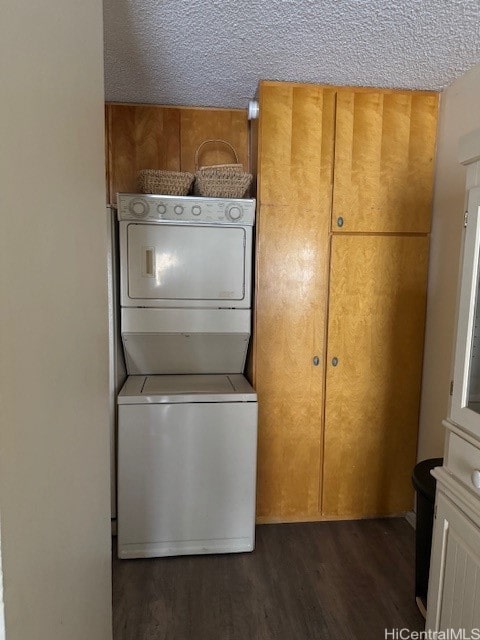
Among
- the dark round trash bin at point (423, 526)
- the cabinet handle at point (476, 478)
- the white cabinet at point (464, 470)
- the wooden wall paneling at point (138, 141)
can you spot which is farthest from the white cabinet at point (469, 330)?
the wooden wall paneling at point (138, 141)

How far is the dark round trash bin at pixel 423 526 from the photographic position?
1.68 meters

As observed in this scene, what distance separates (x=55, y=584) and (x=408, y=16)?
1.91 m

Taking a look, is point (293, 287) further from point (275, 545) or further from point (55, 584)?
point (55, 584)

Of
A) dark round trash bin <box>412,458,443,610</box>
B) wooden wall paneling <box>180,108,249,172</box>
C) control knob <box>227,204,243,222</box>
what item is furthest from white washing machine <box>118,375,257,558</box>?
wooden wall paneling <box>180,108,249,172</box>

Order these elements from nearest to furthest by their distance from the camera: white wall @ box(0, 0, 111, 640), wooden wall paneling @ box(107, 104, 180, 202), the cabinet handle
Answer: white wall @ box(0, 0, 111, 640), the cabinet handle, wooden wall paneling @ box(107, 104, 180, 202)

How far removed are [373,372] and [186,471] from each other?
1083 mm

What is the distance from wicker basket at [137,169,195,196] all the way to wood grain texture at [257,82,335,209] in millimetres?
381

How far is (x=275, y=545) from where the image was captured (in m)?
2.15

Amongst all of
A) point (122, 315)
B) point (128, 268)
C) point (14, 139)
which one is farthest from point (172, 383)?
point (14, 139)

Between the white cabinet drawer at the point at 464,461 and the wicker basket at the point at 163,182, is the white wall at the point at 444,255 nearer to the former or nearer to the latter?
the white cabinet drawer at the point at 464,461

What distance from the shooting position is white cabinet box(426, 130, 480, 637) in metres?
1.06

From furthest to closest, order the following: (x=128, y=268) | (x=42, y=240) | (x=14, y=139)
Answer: (x=128, y=268) < (x=42, y=240) < (x=14, y=139)

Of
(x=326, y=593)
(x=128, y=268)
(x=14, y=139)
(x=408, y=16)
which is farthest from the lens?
(x=128, y=268)

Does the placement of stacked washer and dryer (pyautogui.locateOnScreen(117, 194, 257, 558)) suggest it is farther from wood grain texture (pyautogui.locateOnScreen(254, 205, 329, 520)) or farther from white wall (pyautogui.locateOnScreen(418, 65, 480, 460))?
white wall (pyautogui.locateOnScreen(418, 65, 480, 460))
